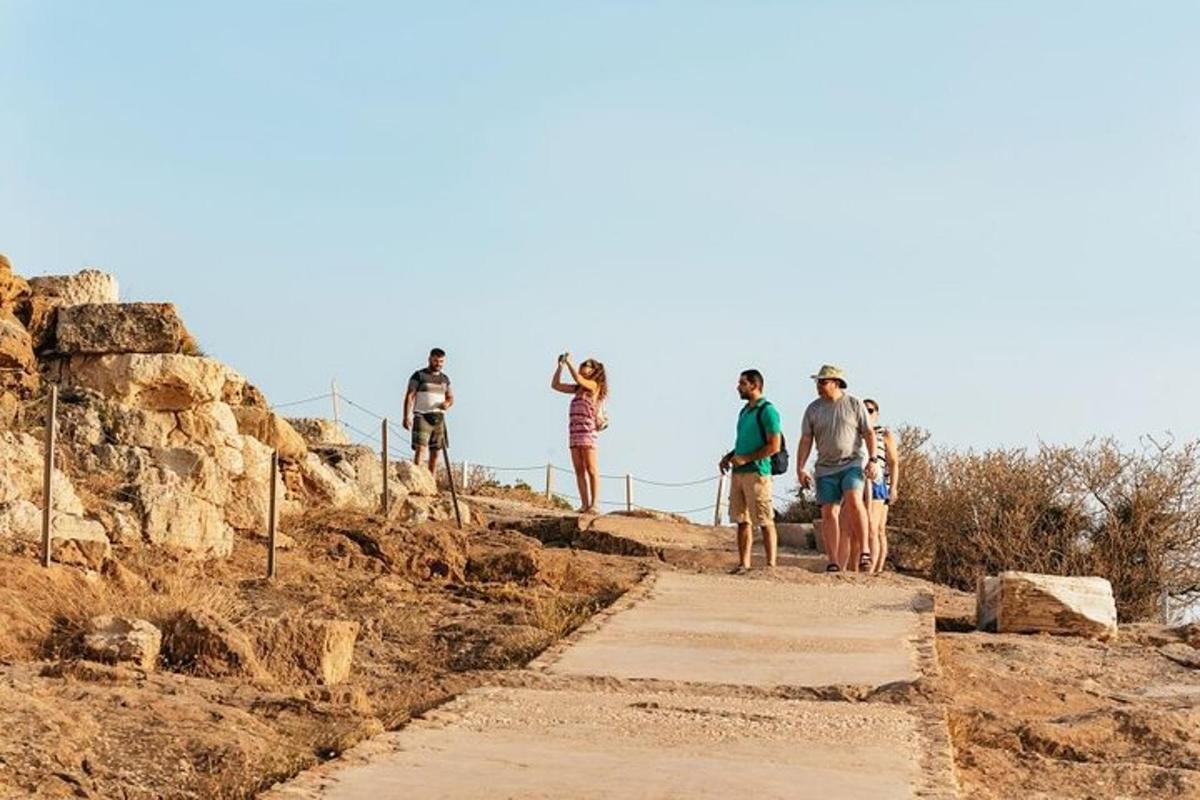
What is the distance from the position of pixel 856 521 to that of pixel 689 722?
21.5ft

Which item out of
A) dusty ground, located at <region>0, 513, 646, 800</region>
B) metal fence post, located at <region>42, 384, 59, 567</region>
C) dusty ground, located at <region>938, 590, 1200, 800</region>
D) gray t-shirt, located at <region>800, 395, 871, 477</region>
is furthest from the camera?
gray t-shirt, located at <region>800, 395, 871, 477</region>

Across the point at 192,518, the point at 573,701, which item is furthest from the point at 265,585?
the point at 573,701

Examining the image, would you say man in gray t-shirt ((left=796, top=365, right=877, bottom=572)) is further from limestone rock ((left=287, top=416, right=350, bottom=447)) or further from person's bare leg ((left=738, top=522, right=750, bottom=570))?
limestone rock ((left=287, top=416, right=350, bottom=447))

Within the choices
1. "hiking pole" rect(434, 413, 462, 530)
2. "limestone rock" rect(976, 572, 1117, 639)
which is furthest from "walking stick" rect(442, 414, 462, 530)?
"limestone rock" rect(976, 572, 1117, 639)

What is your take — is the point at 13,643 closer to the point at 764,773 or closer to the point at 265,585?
the point at 265,585

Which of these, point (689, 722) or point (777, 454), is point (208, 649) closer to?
point (689, 722)

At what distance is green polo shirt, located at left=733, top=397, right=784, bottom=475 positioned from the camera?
13289 mm

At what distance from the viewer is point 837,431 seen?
523 inches

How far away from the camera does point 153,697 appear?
23.2ft

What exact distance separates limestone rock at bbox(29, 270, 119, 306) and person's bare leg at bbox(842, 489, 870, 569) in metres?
6.73

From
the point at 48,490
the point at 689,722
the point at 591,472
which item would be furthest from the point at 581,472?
the point at 689,722

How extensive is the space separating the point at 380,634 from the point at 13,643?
2.36m

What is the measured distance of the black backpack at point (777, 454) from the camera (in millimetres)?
13320

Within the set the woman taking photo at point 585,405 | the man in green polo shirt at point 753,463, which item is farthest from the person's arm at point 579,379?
the man in green polo shirt at point 753,463
